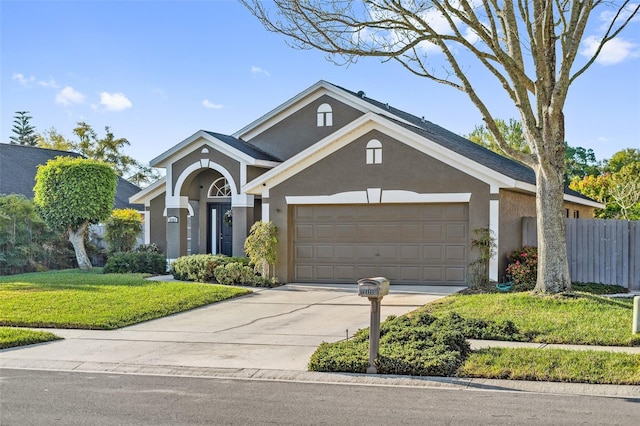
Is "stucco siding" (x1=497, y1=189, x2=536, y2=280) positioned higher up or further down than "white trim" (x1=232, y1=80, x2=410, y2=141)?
further down

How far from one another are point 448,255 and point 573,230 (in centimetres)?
368

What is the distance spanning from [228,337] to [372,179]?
8.66m

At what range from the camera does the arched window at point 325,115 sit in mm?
26672

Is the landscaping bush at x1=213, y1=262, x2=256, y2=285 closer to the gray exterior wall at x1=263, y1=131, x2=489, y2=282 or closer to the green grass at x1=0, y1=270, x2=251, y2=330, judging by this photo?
the gray exterior wall at x1=263, y1=131, x2=489, y2=282

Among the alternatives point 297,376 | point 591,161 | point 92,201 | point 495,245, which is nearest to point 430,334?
point 297,376

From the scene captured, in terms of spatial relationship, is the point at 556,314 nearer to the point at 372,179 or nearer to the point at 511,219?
the point at 511,219

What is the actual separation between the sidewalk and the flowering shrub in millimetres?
2653

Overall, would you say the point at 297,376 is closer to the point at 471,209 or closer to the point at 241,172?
the point at 471,209

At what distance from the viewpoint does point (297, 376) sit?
10.0 m

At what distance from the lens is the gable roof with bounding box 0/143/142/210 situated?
34188 mm

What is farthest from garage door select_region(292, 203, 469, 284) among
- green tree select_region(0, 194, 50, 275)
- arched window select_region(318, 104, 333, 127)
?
green tree select_region(0, 194, 50, 275)

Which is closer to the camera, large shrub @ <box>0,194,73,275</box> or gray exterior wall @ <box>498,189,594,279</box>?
gray exterior wall @ <box>498,189,594,279</box>

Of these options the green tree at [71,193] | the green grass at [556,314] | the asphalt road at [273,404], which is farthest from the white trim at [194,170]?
the asphalt road at [273,404]

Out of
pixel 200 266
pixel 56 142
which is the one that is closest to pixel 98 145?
pixel 56 142
